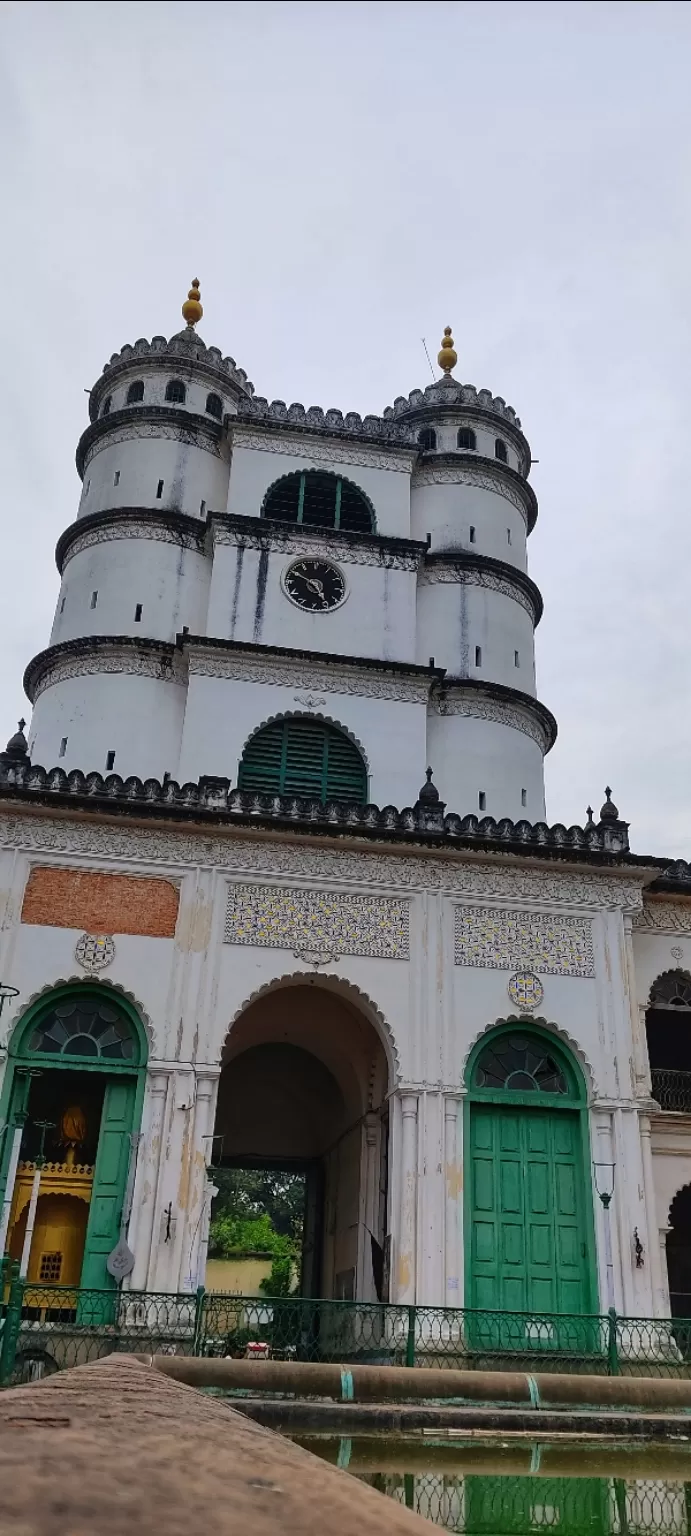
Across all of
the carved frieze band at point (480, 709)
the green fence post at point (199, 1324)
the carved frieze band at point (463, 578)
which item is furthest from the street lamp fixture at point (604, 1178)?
the carved frieze band at point (463, 578)

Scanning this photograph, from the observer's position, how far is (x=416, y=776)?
19.6 meters

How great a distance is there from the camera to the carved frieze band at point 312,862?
15.4 m

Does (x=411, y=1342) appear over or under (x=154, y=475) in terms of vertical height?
under

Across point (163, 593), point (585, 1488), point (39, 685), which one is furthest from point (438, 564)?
point (585, 1488)

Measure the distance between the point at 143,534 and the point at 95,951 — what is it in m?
9.56

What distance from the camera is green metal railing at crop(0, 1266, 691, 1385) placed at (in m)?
12.5

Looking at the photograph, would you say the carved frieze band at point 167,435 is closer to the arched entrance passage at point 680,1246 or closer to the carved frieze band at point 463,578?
the carved frieze band at point 463,578

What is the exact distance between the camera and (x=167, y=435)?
23.0 metres

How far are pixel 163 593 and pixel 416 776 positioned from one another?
229 inches

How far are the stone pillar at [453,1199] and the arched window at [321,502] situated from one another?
11110 mm

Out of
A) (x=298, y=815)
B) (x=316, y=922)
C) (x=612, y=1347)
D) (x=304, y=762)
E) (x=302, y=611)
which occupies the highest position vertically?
(x=302, y=611)

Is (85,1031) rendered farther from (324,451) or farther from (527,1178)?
(324,451)

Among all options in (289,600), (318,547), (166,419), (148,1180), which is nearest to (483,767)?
(289,600)

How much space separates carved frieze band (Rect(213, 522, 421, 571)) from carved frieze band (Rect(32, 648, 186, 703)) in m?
2.42
